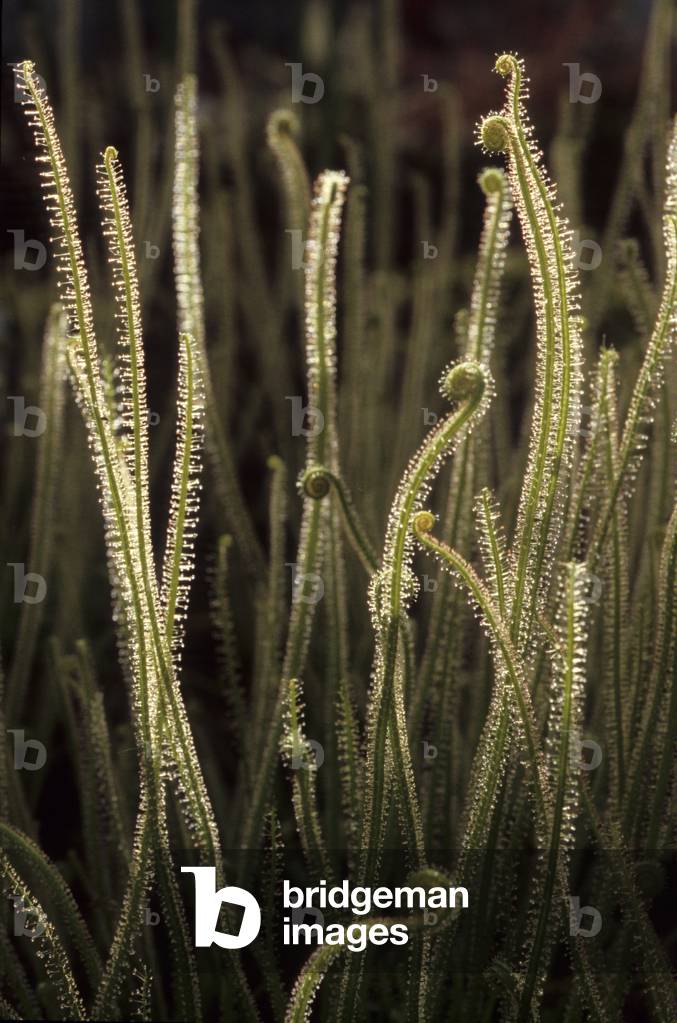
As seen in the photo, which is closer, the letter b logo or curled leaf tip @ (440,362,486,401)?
curled leaf tip @ (440,362,486,401)

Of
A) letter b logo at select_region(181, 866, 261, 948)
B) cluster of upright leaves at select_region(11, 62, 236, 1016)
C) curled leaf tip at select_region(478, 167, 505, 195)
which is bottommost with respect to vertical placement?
letter b logo at select_region(181, 866, 261, 948)

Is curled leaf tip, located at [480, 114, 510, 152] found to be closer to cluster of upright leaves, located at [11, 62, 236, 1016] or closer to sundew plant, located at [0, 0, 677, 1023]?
sundew plant, located at [0, 0, 677, 1023]

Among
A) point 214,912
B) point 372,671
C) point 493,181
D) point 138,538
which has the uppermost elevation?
point 493,181

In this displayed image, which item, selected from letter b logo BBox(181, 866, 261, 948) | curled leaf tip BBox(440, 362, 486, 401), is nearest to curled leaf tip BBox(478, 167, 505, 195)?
curled leaf tip BBox(440, 362, 486, 401)

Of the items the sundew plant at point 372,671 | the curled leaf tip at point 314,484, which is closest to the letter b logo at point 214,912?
the sundew plant at point 372,671

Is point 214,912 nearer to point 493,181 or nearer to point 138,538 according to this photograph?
point 138,538

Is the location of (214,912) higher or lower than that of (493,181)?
lower

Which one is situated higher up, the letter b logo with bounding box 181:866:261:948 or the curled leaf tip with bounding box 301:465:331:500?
the curled leaf tip with bounding box 301:465:331:500

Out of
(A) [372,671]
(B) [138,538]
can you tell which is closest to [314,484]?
(B) [138,538]
